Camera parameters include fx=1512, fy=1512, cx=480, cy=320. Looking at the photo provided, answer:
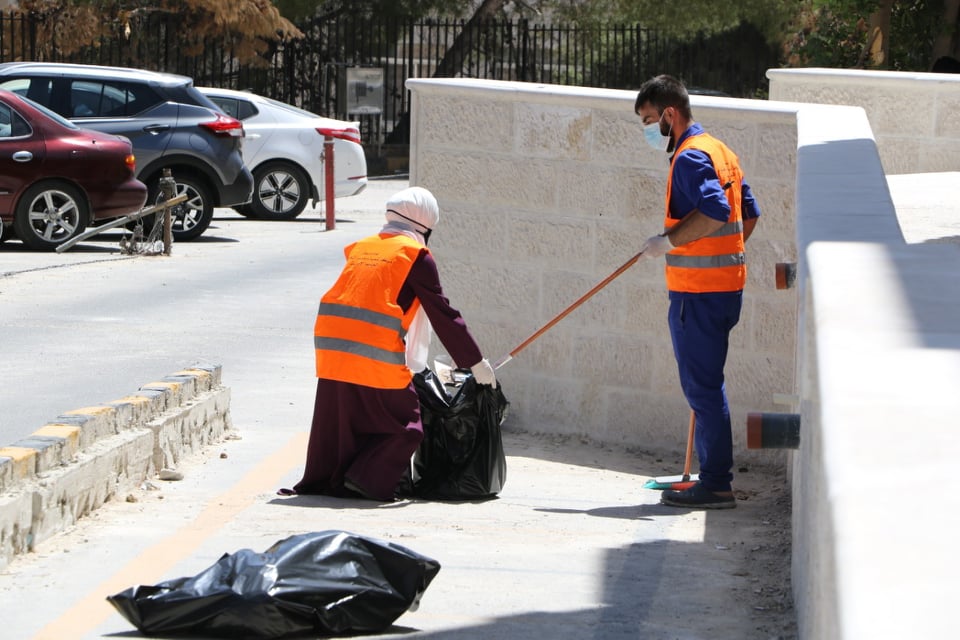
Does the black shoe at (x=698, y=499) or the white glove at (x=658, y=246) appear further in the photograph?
the black shoe at (x=698, y=499)

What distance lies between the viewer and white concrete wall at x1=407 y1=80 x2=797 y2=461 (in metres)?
7.63

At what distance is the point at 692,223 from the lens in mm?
6469

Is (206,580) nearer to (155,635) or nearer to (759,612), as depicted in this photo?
(155,635)

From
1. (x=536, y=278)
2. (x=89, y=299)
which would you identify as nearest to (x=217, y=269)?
(x=89, y=299)

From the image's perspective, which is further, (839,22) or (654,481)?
(839,22)

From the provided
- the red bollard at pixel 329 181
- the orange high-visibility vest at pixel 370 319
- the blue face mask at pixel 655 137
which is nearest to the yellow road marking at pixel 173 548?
the orange high-visibility vest at pixel 370 319

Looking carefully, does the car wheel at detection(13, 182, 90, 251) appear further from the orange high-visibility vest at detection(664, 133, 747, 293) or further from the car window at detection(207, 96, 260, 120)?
the orange high-visibility vest at detection(664, 133, 747, 293)

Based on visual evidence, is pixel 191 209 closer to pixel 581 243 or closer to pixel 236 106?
pixel 236 106

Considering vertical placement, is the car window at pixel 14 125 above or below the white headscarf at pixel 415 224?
above

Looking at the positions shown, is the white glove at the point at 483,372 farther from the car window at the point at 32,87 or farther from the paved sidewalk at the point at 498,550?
the car window at the point at 32,87

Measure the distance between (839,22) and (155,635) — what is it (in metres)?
18.1

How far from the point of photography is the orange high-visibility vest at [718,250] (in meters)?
6.59

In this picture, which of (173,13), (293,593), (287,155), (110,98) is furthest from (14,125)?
(173,13)

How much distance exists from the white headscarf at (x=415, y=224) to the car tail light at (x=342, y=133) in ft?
42.3
